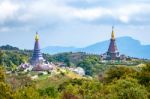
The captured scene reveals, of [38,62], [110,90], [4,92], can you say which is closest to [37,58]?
[38,62]

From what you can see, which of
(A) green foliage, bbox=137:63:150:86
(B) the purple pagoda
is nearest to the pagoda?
(B) the purple pagoda

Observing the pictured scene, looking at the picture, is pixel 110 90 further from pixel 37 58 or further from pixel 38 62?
pixel 37 58

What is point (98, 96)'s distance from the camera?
6438 centimetres

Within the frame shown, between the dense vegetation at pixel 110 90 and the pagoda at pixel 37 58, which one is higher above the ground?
the pagoda at pixel 37 58

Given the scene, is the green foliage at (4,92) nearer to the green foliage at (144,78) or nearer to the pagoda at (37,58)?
the green foliage at (144,78)

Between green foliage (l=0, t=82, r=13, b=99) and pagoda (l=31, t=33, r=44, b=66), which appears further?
pagoda (l=31, t=33, r=44, b=66)

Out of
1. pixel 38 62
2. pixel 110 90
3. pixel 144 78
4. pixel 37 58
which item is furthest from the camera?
pixel 37 58

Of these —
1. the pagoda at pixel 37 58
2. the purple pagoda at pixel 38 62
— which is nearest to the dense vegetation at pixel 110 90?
the purple pagoda at pixel 38 62

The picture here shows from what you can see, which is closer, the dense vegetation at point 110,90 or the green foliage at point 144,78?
the dense vegetation at point 110,90

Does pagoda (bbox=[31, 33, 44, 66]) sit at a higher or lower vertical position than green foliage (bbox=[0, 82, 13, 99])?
higher

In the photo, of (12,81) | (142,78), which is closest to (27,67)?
(12,81)

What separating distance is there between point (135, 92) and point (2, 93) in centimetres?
1331

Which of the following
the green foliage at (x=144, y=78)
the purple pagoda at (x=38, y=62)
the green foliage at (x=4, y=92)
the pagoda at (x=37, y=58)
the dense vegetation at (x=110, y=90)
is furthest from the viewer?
the pagoda at (x=37, y=58)

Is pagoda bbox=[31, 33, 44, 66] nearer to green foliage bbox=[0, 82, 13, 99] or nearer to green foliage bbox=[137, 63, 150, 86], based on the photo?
green foliage bbox=[137, 63, 150, 86]
